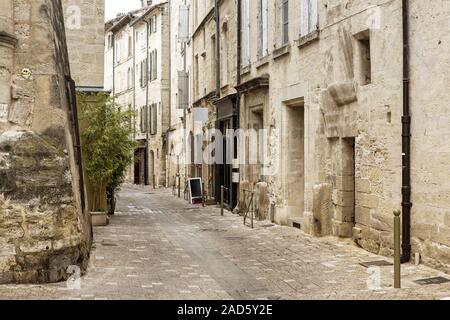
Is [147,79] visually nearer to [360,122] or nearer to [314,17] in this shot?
[314,17]

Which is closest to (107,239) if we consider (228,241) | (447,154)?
(228,241)

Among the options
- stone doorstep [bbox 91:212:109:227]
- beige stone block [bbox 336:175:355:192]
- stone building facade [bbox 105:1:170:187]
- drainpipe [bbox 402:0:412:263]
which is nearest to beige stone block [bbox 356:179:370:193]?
beige stone block [bbox 336:175:355:192]

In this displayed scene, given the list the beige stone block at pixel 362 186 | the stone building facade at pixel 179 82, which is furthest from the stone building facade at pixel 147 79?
Result: the beige stone block at pixel 362 186

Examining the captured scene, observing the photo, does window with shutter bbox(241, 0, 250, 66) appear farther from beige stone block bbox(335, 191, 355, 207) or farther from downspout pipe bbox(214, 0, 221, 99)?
beige stone block bbox(335, 191, 355, 207)

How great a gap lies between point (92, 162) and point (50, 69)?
7303 mm

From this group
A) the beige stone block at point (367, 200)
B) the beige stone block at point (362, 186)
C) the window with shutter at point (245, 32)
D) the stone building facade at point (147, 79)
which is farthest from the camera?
the stone building facade at point (147, 79)

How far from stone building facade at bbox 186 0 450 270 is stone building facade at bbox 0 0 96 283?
14.9ft

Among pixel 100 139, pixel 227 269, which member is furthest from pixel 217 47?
pixel 227 269

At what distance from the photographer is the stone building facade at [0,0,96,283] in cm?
807

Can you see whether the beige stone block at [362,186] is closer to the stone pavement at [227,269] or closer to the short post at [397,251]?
the stone pavement at [227,269]

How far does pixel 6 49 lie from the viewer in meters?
8.60

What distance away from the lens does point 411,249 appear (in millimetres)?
9664

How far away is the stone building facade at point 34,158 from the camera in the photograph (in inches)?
318

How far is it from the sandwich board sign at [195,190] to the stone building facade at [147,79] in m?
13.5
